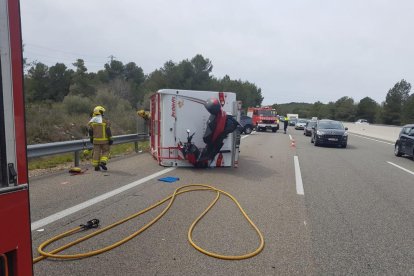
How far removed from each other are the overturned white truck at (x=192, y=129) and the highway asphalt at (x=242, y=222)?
2.38ft

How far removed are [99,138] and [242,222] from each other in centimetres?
547

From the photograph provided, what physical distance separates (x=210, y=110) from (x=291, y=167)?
3606 mm

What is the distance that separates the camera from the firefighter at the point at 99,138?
955 cm

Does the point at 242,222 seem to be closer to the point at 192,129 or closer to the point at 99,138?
the point at 192,129

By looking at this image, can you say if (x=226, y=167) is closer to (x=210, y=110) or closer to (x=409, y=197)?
(x=210, y=110)

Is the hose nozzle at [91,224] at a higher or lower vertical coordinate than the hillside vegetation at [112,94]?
lower

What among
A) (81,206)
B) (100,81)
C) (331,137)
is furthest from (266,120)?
(100,81)

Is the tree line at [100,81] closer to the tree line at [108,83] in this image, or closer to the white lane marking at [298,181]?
the tree line at [108,83]

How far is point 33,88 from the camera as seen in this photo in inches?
2640

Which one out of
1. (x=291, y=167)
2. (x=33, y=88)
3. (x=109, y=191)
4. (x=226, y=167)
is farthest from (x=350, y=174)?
(x=33, y=88)

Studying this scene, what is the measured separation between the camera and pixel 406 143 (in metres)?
15.6

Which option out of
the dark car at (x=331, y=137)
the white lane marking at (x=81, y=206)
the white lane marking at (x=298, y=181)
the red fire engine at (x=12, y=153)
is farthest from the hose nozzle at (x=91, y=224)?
the dark car at (x=331, y=137)

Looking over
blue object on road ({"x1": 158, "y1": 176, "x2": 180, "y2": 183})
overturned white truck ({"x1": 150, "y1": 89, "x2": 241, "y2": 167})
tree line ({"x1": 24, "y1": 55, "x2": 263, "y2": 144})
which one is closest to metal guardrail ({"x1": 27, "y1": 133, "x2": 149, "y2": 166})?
overturned white truck ({"x1": 150, "y1": 89, "x2": 241, "y2": 167})

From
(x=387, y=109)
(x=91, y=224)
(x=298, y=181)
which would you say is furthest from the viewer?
(x=387, y=109)
